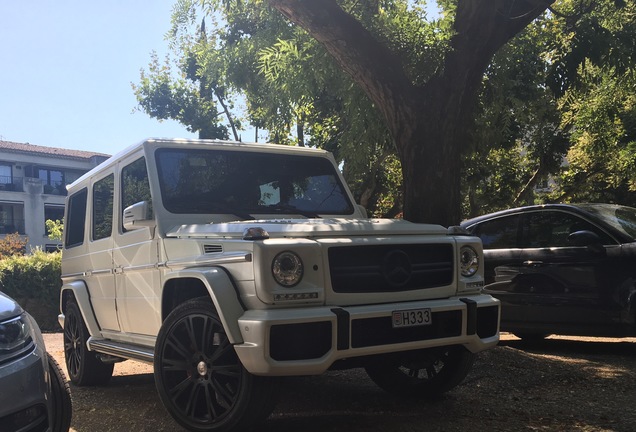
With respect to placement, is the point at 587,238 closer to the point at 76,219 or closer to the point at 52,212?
the point at 76,219

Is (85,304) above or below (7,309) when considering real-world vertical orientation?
below

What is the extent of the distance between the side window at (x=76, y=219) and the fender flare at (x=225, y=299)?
3327 mm

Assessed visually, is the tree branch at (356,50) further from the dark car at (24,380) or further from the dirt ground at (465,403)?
the dark car at (24,380)

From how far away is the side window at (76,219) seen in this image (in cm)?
658

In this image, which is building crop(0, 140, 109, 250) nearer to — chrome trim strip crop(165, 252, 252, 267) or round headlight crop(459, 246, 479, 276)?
chrome trim strip crop(165, 252, 252, 267)

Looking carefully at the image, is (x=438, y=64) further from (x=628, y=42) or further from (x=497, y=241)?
(x=628, y=42)

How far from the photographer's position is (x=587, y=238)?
248 inches

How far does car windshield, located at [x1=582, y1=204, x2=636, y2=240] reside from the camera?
20.8 feet

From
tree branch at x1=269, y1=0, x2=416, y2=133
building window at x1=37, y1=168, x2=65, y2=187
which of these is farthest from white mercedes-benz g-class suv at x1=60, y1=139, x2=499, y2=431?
building window at x1=37, y1=168, x2=65, y2=187

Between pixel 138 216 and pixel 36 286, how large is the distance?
11.0 m

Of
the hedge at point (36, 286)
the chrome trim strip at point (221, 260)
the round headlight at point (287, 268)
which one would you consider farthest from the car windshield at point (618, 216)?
the hedge at point (36, 286)

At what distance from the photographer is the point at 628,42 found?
7.93 meters

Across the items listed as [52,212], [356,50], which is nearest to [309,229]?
[356,50]

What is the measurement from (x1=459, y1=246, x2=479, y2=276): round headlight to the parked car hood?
9.37ft
